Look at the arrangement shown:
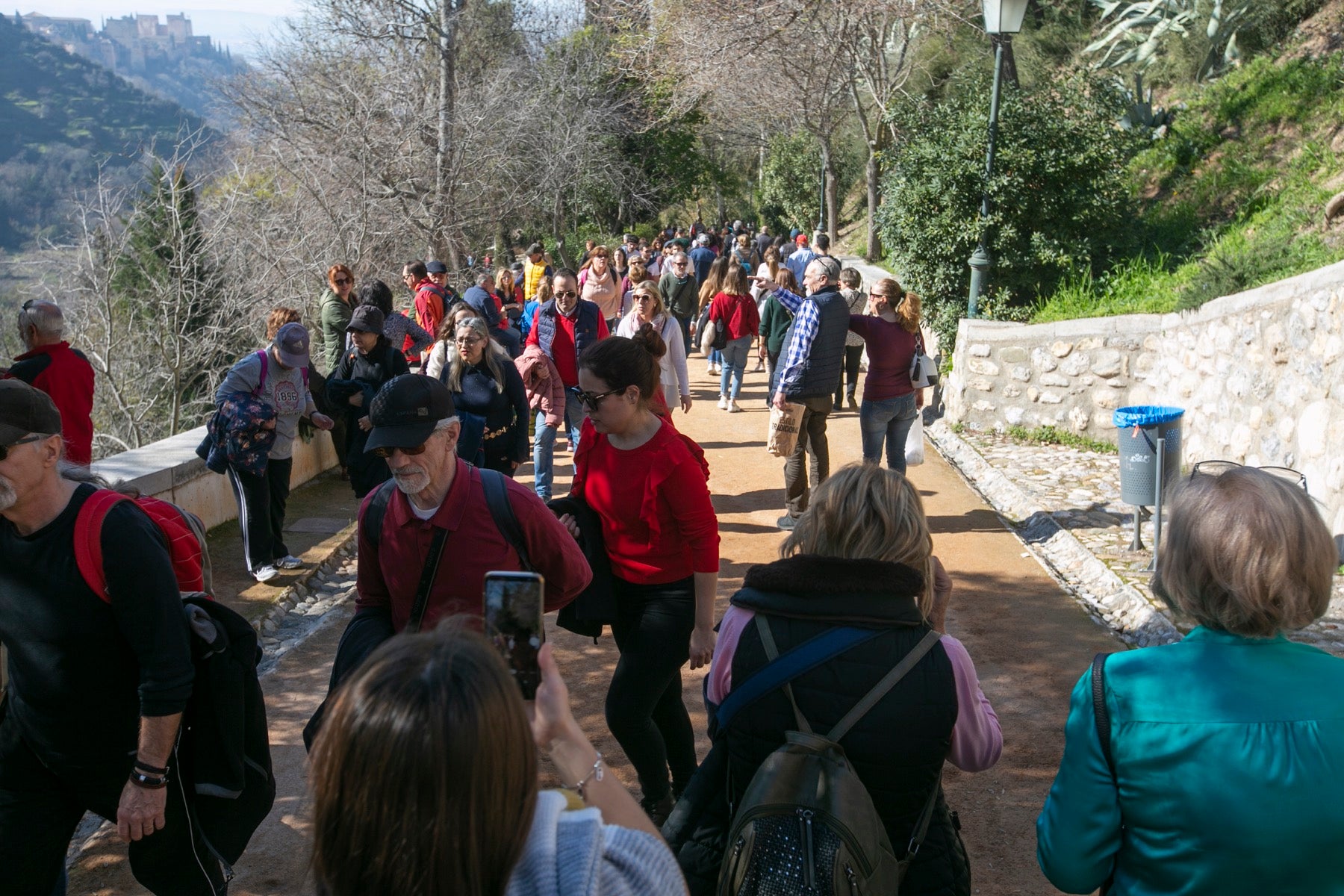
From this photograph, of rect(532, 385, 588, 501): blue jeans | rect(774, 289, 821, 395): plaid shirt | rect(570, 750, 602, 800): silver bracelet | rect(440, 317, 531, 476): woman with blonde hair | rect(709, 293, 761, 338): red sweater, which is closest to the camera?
rect(570, 750, 602, 800): silver bracelet

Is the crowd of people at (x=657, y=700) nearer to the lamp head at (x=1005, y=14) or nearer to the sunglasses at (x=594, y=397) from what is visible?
the sunglasses at (x=594, y=397)

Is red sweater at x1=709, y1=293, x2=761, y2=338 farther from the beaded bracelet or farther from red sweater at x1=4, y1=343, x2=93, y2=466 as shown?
the beaded bracelet

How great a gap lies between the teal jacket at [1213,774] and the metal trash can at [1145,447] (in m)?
4.95

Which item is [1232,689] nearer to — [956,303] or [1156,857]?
[1156,857]

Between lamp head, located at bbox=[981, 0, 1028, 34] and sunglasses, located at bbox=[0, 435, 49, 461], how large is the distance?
32.6 ft

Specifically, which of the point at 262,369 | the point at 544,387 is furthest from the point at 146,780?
the point at 544,387

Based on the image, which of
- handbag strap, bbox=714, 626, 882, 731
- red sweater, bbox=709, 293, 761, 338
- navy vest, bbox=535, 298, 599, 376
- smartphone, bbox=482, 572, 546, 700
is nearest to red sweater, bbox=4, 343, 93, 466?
navy vest, bbox=535, 298, 599, 376

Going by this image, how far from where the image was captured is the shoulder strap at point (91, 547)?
267 centimetres

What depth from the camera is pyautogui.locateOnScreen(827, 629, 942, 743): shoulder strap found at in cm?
234

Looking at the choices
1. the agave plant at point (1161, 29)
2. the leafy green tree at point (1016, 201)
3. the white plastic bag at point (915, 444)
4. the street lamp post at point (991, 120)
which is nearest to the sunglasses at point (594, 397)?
the white plastic bag at point (915, 444)

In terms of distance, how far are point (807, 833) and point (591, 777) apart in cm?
61

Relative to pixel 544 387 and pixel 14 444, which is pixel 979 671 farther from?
pixel 14 444

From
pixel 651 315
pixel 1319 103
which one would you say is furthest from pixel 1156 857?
pixel 1319 103

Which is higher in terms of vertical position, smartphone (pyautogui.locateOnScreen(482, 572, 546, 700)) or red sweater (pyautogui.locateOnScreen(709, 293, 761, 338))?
red sweater (pyautogui.locateOnScreen(709, 293, 761, 338))
